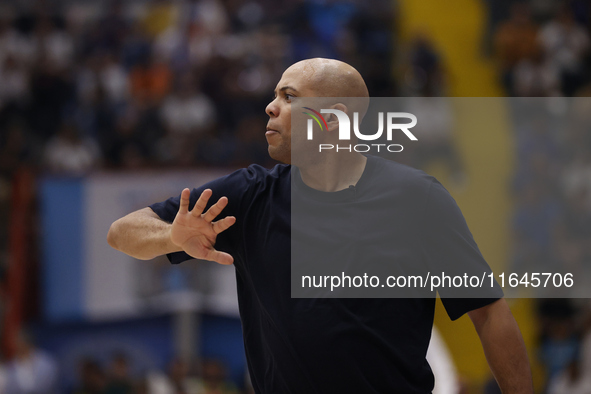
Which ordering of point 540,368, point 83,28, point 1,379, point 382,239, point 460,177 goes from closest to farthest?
point 382,239 → point 540,368 → point 1,379 → point 460,177 → point 83,28

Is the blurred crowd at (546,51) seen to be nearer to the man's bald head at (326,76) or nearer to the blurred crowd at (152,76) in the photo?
the blurred crowd at (152,76)

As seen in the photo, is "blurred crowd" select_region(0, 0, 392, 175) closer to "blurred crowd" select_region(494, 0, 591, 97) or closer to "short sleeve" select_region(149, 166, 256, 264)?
"blurred crowd" select_region(494, 0, 591, 97)

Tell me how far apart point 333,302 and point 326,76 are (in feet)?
2.77

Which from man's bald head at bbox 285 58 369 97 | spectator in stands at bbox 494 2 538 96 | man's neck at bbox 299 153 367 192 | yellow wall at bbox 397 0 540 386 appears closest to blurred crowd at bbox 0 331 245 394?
yellow wall at bbox 397 0 540 386

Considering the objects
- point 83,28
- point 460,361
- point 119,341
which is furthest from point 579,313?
point 83,28

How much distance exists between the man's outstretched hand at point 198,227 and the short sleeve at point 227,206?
0.26 meters

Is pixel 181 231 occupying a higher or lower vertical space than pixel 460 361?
higher

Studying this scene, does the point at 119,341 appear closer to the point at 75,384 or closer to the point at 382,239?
the point at 75,384

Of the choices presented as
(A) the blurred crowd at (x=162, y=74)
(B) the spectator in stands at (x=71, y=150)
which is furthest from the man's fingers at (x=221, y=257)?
(B) the spectator in stands at (x=71, y=150)

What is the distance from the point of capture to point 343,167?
8.91 feet

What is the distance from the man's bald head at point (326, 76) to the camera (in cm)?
260

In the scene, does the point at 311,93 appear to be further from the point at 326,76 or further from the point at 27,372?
the point at 27,372

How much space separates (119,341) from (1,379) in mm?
1385

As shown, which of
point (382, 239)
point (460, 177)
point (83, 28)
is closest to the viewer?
point (382, 239)
